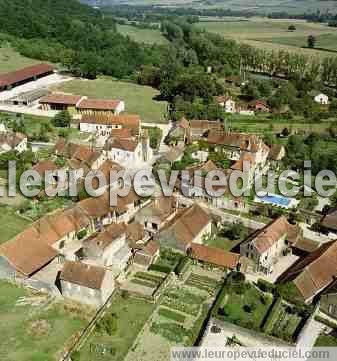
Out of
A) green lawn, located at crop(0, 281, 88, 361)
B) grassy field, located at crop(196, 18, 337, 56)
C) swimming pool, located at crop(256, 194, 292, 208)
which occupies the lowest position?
green lawn, located at crop(0, 281, 88, 361)

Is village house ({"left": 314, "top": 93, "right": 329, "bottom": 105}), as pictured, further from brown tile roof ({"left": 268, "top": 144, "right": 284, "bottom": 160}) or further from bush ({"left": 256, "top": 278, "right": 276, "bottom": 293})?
bush ({"left": 256, "top": 278, "right": 276, "bottom": 293})

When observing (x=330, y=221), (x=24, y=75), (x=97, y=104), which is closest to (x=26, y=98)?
(x=97, y=104)

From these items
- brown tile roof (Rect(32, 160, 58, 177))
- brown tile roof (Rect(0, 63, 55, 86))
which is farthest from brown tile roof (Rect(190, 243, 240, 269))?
Result: brown tile roof (Rect(0, 63, 55, 86))

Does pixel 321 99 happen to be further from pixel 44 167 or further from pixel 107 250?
pixel 107 250

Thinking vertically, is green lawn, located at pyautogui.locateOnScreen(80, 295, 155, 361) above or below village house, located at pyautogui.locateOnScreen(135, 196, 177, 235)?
below

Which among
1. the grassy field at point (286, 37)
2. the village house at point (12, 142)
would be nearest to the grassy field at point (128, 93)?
the village house at point (12, 142)

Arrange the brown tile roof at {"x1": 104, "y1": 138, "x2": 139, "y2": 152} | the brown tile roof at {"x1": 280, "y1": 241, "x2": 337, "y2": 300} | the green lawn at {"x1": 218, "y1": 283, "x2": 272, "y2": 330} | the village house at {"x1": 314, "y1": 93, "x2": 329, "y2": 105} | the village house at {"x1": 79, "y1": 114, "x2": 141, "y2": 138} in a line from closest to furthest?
the green lawn at {"x1": 218, "y1": 283, "x2": 272, "y2": 330} → the brown tile roof at {"x1": 280, "y1": 241, "x2": 337, "y2": 300} → the brown tile roof at {"x1": 104, "y1": 138, "x2": 139, "y2": 152} → the village house at {"x1": 79, "y1": 114, "x2": 141, "y2": 138} → the village house at {"x1": 314, "y1": 93, "x2": 329, "y2": 105}

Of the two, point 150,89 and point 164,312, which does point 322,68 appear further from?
point 164,312
